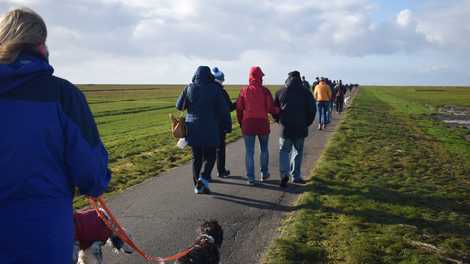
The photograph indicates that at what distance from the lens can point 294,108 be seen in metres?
8.97

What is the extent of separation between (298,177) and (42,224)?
7430mm

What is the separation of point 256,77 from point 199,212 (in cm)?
313

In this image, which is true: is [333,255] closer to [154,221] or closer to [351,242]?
[351,242]

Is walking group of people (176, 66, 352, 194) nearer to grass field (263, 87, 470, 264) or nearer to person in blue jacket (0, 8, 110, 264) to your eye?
grass field (263, 87, 470, 264)

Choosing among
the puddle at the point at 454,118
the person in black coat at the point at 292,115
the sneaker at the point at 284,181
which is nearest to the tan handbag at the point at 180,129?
the person in black coat at the point at 292,115

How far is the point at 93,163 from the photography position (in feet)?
8.08

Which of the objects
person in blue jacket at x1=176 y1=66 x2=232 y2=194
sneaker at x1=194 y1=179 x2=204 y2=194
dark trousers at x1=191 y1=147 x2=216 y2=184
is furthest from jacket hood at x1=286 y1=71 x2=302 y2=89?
sneaker at x1=194 y1=179 x2=204 y2=194

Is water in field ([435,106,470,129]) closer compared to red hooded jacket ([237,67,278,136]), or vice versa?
red hooded jacket ([237,67,278,136])

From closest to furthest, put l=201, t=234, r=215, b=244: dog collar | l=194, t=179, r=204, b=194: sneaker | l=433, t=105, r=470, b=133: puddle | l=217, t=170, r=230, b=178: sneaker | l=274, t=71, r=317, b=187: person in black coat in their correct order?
l=201, t=234, r=215, b=244: dog collar, l=194, t=179, r=204, b=194: sneaker, l=274, t=71, r=317, b=187: person in black coat, l=217, t=170, r=230, b=178: sneaker, l=433, t=105, r=470, b=133: puddle

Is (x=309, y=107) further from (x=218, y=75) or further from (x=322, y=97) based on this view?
(x=322, y=97)

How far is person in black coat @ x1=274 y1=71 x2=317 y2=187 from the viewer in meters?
8.95

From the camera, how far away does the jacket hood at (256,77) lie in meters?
8.83

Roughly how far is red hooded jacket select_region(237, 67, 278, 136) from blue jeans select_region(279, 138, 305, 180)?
544 mm

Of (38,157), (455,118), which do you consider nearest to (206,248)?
(38,157)
